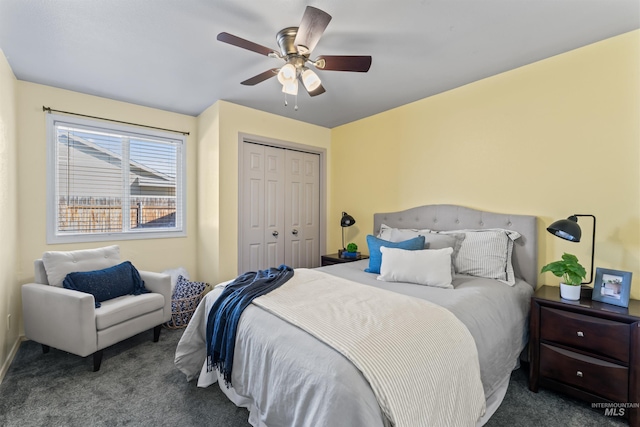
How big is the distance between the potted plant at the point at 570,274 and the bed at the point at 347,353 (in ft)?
0.93

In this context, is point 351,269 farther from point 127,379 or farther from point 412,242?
point 127,379

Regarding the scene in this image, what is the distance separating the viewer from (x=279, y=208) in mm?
3965

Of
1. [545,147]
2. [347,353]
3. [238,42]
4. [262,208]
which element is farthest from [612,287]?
[262,208]

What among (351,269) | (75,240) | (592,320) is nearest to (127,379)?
(75,240)

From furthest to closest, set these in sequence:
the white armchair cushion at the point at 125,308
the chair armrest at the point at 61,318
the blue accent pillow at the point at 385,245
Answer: the blue accent pillow at the point at 385,245
the white armchair cushion at the point at 125,308
the chair armrest at the point at 61,318

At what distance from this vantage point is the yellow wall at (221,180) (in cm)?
338

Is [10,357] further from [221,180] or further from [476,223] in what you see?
[476,223]

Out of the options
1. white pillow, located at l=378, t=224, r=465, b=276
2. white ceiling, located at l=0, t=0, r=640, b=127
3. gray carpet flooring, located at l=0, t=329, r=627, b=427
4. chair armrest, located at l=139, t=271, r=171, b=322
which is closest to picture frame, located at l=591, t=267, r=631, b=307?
gray carpet flooring, located at l=0, t=329, r=627, b=427

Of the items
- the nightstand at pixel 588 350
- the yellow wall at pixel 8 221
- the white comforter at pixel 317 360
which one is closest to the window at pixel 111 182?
the yellow wall at pixel 8 221

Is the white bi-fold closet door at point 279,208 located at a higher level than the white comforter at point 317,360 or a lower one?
higher

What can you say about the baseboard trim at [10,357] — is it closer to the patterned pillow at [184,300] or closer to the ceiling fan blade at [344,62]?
the patterned pillow at [184,300]

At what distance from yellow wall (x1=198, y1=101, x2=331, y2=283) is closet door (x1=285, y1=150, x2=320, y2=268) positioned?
1.95ft

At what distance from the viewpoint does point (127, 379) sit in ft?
7.14

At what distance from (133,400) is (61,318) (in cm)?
95
